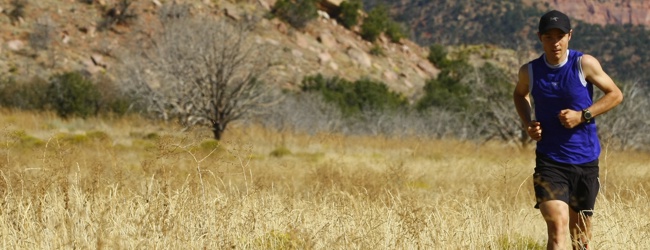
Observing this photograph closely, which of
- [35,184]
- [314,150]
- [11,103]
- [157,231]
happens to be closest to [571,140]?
[157,231]

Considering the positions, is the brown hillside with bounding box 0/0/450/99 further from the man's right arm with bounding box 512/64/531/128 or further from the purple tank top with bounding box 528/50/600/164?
the purple tank top with bounding box 528/50/600/164

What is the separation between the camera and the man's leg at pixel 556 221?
414cm

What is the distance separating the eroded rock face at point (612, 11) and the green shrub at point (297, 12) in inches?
4462

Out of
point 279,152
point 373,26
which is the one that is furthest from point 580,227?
point 373,26

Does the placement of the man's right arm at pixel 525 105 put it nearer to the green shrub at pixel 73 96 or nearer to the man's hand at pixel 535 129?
the man's hand at pixel 535 129

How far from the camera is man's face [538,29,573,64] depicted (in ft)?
14.2

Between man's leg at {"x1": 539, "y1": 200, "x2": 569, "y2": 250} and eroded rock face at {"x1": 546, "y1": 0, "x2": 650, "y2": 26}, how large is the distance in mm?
162918

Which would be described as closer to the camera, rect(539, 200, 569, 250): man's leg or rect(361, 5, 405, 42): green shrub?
rect(539, 200, 569, 250): man's leg

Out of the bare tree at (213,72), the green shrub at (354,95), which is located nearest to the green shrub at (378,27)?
the green shrub at (354,95)

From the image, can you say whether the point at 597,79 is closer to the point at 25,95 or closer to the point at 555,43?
the point at 555,43

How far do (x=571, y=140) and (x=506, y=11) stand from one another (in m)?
108

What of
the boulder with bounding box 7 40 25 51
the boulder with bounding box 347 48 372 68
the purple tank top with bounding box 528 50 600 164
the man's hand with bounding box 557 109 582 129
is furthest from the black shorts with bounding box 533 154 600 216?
the boulder with bounding box 347 48 372 68

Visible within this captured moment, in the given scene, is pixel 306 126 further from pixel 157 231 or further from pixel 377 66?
pixel 377 66

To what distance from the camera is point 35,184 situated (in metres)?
5.18
